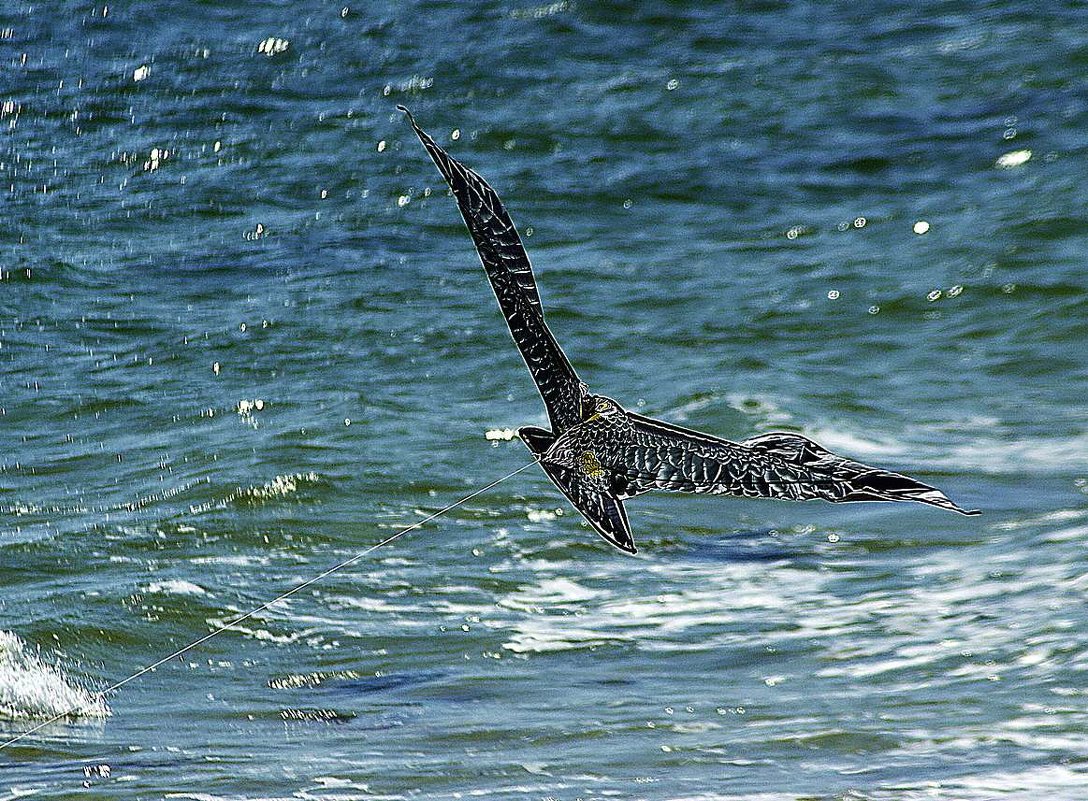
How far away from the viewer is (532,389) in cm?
777

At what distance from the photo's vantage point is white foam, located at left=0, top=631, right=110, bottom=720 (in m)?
4.54

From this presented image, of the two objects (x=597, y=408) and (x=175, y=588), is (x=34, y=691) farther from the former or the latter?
(x=597, y=408)

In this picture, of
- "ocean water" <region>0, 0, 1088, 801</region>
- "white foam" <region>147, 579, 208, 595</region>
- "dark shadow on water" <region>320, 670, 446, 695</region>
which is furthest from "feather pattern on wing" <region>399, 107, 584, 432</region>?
"white foam" <region>147, 579, 208, 595</region>

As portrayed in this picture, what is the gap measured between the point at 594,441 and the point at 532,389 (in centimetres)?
419

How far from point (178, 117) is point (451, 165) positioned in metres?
9.67

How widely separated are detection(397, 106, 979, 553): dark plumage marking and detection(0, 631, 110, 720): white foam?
1825 millimetres

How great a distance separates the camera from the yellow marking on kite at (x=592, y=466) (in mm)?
3598

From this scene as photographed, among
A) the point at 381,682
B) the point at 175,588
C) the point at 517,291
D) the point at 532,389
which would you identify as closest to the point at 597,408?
the point at 517,291

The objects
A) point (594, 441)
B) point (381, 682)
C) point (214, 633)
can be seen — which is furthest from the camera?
point (381, 682)

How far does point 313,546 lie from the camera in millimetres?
6094

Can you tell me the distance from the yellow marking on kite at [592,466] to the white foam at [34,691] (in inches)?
73.0

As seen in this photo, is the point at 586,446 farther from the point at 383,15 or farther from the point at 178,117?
the point at 383,15

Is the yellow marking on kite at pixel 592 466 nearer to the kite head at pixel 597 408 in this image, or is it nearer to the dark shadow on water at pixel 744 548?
the kite head at pixel 597 408

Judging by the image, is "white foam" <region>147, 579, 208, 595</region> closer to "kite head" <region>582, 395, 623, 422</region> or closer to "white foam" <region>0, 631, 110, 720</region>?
"white foam" <region>0, 631, 110, 720</region>
